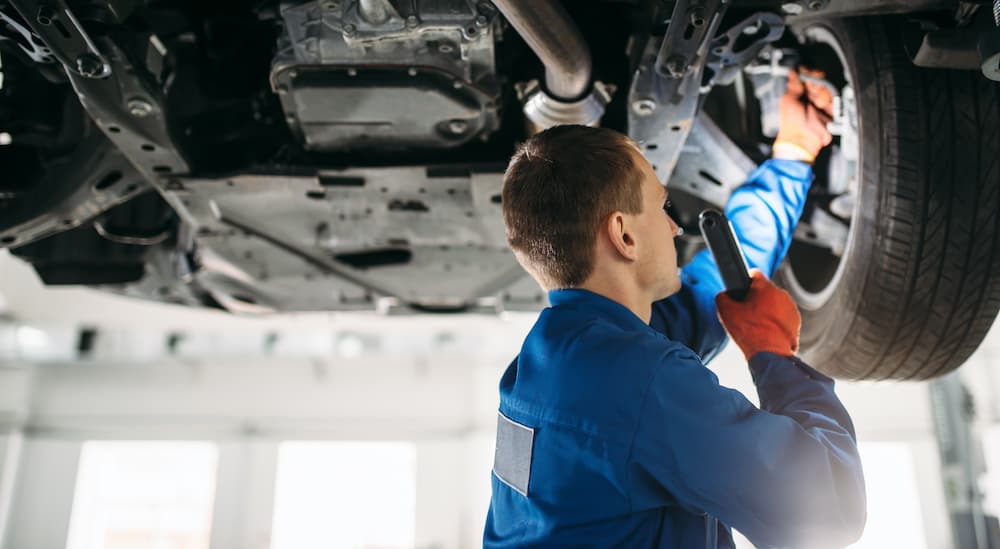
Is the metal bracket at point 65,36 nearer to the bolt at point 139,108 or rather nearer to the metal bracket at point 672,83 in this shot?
the bolt at point 139,108

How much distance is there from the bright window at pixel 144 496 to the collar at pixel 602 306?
26.2 ft

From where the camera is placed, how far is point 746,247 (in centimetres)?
183

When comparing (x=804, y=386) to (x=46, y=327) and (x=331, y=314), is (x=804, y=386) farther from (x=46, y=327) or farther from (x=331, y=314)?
(x=46, y=327)

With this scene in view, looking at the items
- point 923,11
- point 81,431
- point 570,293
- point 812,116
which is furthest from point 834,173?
point 81,431

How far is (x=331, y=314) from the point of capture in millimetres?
3146

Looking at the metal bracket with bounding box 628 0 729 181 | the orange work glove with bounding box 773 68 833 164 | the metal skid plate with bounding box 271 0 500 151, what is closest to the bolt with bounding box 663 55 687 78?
the metal bracket with bounding box 628 0 729 181

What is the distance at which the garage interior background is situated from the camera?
779 centimetres

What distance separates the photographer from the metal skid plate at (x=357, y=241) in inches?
81.4

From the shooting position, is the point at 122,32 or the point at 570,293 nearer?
the point at 570,293

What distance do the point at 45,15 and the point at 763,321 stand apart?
5.00 feet

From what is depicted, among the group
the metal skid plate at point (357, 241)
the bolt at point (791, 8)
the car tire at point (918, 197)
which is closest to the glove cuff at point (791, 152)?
the car tire at point (918, 197)

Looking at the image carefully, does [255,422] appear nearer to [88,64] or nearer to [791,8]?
[88,64]

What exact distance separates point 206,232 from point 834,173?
1823 millimetres

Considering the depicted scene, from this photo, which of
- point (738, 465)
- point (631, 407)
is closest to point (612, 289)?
point (631, 407)
